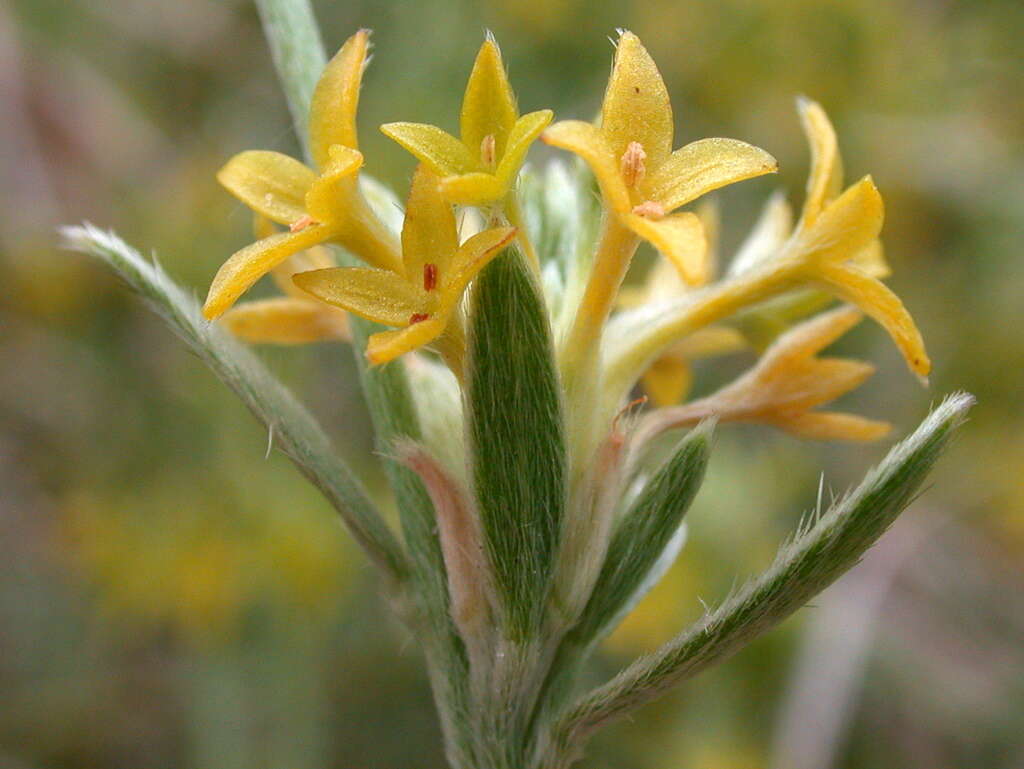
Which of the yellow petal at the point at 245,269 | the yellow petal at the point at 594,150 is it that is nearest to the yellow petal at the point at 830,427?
the yellow petal at the point at 594,150

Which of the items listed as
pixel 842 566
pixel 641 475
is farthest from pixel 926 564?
pixel 842 566

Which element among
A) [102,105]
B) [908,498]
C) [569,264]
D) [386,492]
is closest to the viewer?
[908,498]

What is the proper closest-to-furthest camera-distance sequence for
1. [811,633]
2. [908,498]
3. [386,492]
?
[908,498]
[811,633]
[386,492]

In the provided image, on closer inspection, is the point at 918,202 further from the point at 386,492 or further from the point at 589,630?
the point at 589,630

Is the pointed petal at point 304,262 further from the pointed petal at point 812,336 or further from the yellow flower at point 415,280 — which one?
the pointed petal at point 812,336

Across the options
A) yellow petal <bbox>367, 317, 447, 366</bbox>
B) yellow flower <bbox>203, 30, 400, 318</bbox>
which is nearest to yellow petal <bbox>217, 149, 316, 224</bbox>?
yellow flower <bbox>203, 30, 400, 318</bbox>

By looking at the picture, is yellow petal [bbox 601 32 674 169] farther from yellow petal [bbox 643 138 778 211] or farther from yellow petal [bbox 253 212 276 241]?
yellow petal [bbox 253 212 276 241]

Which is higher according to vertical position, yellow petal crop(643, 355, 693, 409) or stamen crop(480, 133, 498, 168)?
stamen crop(480, 133, 498, 168)
